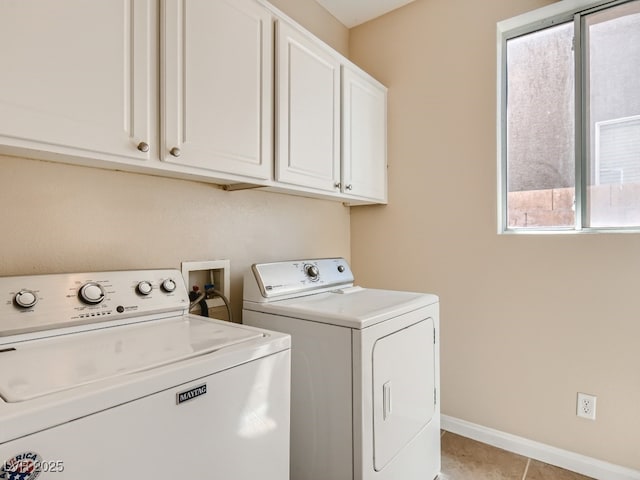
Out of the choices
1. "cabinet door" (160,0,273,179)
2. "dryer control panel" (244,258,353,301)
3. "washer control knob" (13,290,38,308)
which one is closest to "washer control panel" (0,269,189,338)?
"washer control knob" (13,290,38,308)

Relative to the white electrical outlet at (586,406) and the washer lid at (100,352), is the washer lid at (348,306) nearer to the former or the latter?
the washer lid at (100,352)

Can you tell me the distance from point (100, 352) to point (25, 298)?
0.97 feet

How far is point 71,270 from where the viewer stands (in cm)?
122

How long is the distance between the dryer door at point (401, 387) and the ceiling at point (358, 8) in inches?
80.2

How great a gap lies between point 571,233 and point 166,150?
194cm

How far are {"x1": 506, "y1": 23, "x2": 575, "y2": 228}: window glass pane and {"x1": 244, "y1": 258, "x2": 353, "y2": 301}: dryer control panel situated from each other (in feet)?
3.48

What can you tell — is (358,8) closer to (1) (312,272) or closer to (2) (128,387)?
(1) (312,272)

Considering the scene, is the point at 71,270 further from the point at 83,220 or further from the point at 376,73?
the point at 376,73

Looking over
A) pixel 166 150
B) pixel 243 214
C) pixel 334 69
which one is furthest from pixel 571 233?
pixel 166 150

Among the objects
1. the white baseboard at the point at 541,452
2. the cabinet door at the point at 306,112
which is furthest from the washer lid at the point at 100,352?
the white baseboard at the point at 541,452

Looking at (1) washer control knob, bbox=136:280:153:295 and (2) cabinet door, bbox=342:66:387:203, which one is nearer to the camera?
(1) washer control knob, bbox=136:280:153:295

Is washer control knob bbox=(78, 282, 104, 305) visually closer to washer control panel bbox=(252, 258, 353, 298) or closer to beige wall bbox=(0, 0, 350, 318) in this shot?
beige wall bbox=(0, 0, 350, 318)

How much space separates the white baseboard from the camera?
1739mm

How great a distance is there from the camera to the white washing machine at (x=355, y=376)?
49.7 inches
